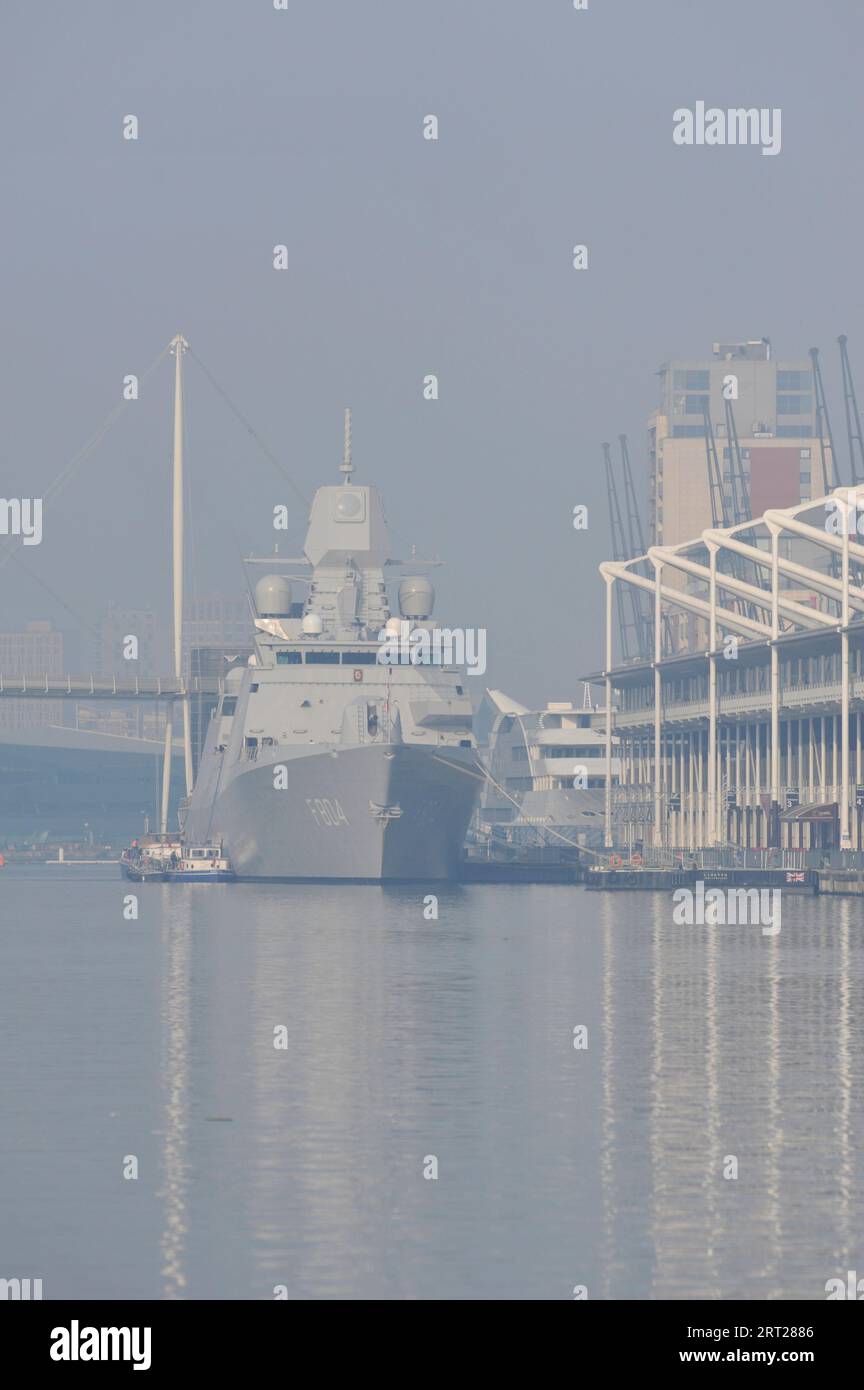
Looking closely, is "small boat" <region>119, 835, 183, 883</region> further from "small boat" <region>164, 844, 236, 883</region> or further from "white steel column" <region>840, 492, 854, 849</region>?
"white steel column" <region>840, 492, 854, 849</region>

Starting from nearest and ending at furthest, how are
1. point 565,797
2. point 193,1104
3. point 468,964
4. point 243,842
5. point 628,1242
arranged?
point 628,1242 → point 193,1104 → point 468,964 → point 243,842 → point 565,797

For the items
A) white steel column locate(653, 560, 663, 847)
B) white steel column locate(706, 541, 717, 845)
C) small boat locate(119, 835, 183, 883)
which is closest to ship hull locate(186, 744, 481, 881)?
white steel column locate(706, 541, 717, 845)

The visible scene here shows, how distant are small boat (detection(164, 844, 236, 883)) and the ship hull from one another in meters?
10.8

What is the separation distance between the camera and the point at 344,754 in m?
111

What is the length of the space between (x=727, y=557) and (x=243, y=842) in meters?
84.5

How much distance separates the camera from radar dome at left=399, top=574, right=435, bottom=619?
135625mm

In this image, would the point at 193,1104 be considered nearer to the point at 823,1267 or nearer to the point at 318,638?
the point at 823,1267

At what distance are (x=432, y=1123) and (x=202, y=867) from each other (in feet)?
330

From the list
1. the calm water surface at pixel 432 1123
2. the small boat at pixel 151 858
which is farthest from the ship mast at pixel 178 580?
the calm water surface at pixel 432 1123

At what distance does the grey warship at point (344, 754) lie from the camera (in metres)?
112
